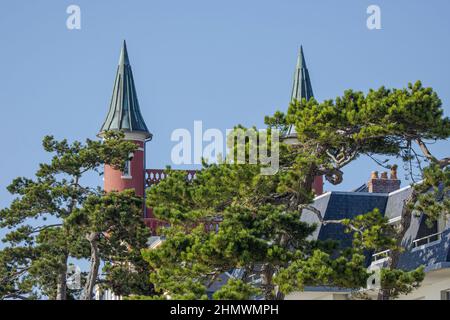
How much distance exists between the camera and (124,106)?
72.4 metres

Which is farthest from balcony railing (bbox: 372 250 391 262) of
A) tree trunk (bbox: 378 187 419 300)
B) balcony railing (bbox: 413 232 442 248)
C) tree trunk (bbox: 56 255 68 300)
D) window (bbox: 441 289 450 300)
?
tree trunk (bbox: 56 255 68 300)

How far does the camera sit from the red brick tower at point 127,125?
7062 cm

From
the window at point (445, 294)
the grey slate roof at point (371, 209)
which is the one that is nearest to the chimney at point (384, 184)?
the grey slate roof at point (371, 209)

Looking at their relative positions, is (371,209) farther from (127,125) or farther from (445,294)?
(127,125)

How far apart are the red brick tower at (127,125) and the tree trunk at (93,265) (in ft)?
56.7

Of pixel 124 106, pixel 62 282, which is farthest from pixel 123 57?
pixel 62 282

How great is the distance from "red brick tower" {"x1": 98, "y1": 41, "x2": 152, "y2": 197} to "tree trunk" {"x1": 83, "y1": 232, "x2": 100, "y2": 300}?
1727cm

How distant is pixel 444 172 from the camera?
36281 millimetres

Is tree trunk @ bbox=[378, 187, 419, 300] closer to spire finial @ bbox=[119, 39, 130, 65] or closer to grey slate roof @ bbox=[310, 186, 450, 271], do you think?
grey slate roof @ bbox=[310, 186, 450, 271]

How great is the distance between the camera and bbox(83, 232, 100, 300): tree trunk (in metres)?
51.7

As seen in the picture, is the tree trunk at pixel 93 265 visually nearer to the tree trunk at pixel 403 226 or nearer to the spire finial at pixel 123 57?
the tree trunk at pixel 403 226
